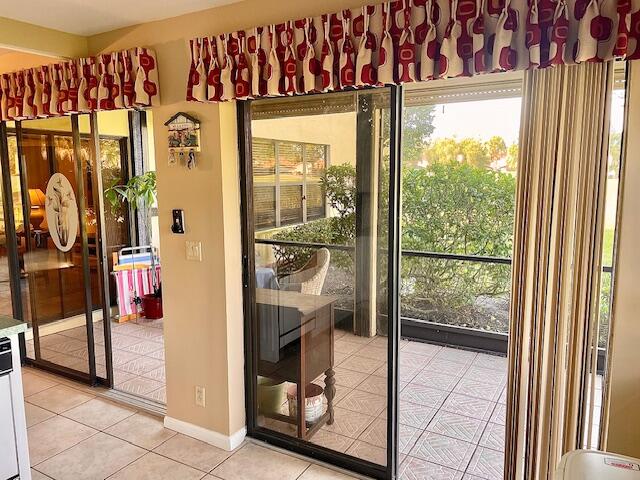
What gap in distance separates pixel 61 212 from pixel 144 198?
1.84m

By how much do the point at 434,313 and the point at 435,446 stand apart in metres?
2.12

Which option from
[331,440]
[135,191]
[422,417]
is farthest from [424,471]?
[135,191]

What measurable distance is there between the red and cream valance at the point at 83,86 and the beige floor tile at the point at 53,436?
6.59 feet

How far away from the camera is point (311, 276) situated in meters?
2.67

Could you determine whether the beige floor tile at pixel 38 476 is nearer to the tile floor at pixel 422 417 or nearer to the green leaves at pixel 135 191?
the tile floor at pixel 422 417

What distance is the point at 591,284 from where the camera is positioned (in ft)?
6.08

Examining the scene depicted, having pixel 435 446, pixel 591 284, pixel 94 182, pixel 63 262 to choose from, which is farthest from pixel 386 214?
pixel 63 262

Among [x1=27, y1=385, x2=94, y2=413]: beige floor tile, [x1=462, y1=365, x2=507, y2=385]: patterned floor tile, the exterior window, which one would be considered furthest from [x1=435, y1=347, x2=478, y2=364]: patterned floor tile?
[x1=27, y1=385, x2=94, y2=413]: beige floor tile

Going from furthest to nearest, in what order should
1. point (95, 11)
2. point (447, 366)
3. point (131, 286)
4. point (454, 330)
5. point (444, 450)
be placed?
point (131, 286)
point (454, 330)
point (447, 366)
point (444, 450)
point (95, 11)

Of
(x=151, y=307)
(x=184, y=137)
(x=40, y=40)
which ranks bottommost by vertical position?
(x=151, y=307)

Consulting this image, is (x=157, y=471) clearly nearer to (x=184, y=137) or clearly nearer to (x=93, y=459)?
(x=93, y=459)

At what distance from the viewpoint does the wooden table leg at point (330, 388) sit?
2722 mm

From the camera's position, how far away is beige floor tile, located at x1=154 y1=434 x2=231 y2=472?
2682 millimetres

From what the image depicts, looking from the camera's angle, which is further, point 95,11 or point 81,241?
point 81,241
